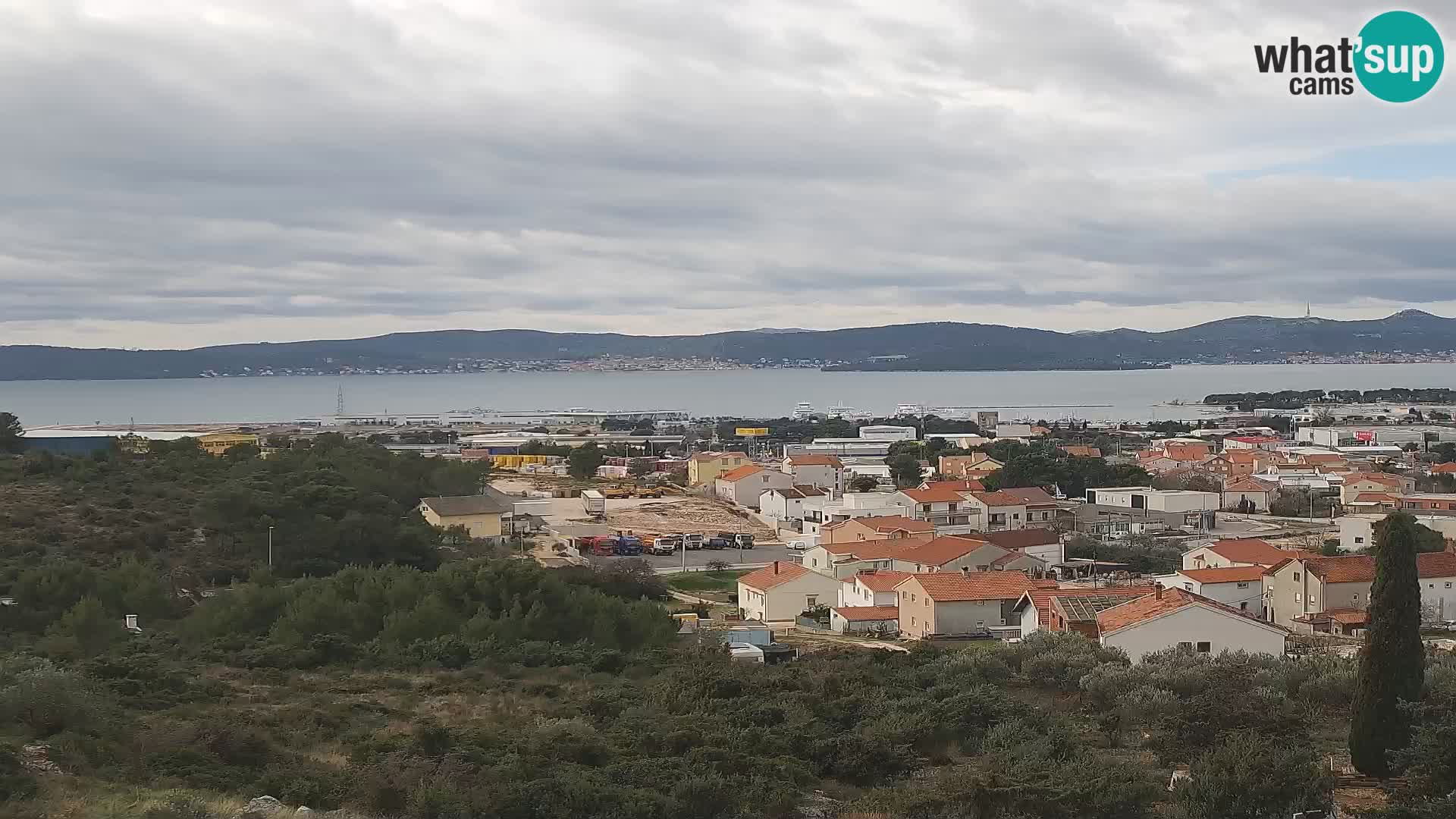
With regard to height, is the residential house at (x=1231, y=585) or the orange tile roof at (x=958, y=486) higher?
the orange tile roof at (x=958, y=486)

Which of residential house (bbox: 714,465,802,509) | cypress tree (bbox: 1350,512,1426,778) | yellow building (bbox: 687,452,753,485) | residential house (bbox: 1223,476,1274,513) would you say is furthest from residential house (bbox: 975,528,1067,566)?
yellow building (bbox: 687,452,753,485)

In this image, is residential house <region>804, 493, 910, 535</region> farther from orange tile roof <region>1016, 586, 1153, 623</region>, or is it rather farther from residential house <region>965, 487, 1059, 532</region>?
orange tile roof <region>1016, 586, 1153, 623</region>

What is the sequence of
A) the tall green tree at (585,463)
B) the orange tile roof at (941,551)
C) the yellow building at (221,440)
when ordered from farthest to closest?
the yellow building at (221,440)
the tall green tree at (585,463)
the orange tile roof at (941,551)

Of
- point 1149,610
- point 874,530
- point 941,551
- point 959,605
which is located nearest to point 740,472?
point 874,530

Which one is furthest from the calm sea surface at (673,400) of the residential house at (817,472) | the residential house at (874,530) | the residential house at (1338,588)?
the residential house at (1338,588)

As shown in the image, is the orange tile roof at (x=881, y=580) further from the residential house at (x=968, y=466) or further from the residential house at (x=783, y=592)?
the residential house at (x=968, y=466)

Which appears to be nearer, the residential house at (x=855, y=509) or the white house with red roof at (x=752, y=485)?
the residential house at (x=855, y=509)
